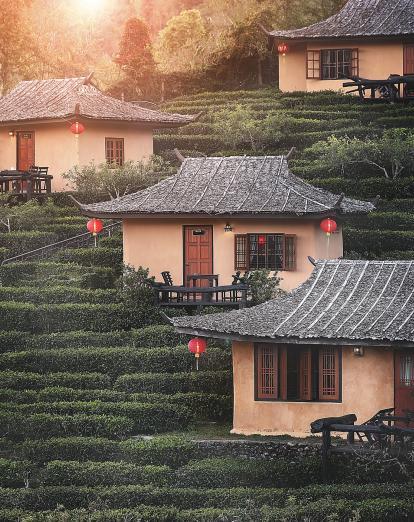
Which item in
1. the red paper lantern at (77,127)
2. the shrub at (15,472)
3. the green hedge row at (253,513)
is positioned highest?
the red paper lantern at (77,127)

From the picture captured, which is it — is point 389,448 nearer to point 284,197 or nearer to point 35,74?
point 284,197

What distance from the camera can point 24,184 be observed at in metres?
49.5

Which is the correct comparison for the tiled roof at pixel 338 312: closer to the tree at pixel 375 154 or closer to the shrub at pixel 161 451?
the shrub at pixel 161 451

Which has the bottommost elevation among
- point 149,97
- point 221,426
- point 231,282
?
point 221,426

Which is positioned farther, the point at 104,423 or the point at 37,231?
the point at 37,231

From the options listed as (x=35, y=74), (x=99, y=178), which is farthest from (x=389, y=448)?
(x=35, y=74)

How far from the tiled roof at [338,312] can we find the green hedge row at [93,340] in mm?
4301

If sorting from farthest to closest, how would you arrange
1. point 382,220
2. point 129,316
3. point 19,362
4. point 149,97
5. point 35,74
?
point 35,74 < point 149,97 < point 382,220 < point 129,316 < point 19,362

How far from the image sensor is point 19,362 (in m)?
34.9

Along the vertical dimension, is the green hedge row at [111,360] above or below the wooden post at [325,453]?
above

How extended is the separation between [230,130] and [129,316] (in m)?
17.4

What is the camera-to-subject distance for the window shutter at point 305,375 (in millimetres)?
30781

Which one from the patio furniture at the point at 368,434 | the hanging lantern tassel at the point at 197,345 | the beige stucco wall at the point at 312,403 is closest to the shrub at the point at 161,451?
the beige stucco wall at the point at 312,403

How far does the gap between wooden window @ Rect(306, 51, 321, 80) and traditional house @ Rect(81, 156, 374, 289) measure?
18945 millimetres
